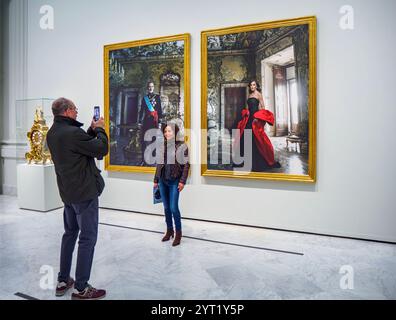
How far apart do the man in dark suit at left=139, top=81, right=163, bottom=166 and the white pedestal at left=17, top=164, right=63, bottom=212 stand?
6.37ft

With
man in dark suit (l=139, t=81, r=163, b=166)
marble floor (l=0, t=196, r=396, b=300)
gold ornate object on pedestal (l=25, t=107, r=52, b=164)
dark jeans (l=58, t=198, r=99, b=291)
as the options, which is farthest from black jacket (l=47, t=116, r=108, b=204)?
gold ornate object on pedestal (l=25, t=107, r=52, b=164)

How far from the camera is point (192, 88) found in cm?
609

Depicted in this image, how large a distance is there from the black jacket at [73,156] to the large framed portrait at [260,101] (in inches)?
120

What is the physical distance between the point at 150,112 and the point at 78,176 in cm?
357

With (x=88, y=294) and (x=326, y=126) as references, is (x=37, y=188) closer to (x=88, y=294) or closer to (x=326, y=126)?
(x=88, y=294)

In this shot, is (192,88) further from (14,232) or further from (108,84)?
(14,232)

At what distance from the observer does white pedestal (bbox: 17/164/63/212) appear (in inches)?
263

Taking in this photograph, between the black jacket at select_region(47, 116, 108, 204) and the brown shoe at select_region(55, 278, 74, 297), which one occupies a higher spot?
the black jacket at select_region(47, 116, 108, 204)

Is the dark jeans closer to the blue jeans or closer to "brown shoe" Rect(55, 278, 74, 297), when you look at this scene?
"brown shoe" Rect(55, 278, 74, 297)

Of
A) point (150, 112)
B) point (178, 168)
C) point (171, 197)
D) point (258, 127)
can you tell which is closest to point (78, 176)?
point (178, 168)

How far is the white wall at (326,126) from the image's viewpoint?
485cm

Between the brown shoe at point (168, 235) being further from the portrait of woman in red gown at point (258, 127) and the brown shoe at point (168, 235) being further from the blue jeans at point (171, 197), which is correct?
the portrait of woman in red gown at point (258, 127)

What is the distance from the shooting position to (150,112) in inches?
254

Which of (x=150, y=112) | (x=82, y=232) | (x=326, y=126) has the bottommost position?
(x=82, y=232)
